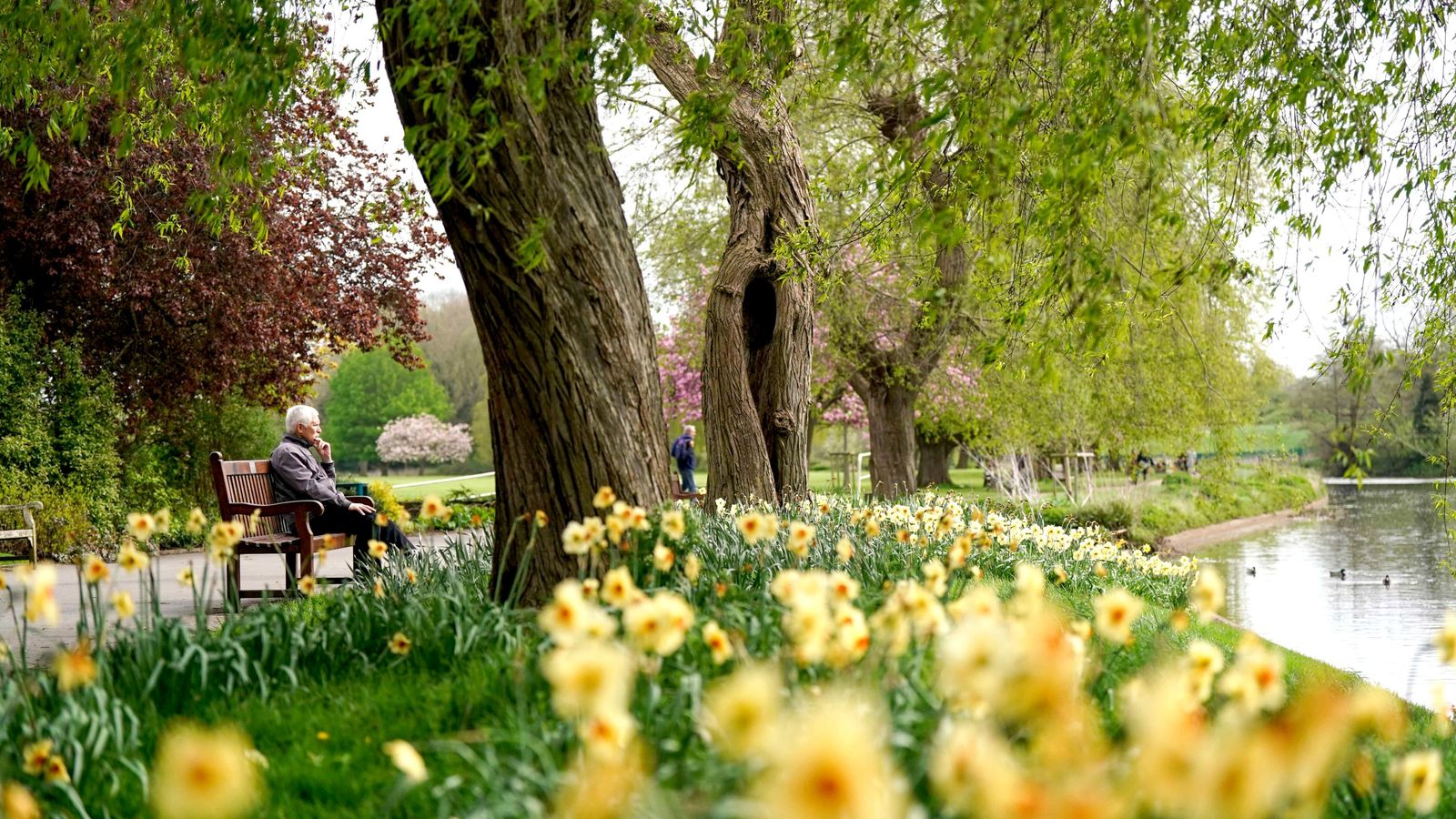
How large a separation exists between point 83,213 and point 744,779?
14.6m

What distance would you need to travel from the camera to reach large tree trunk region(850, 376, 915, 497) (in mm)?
19781

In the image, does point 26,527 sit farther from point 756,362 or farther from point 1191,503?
point 1191,503

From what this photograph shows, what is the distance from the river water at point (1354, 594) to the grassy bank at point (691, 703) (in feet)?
7.74

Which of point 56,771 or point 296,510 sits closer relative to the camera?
point 56,771

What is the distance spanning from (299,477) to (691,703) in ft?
19.9

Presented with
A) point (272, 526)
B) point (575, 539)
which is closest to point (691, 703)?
point (575, 539)

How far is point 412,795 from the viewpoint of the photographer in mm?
3166

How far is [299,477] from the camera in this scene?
28.6ft

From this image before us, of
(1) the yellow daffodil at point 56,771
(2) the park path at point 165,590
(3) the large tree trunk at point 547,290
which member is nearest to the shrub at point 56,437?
(2) the park path at point 165,590

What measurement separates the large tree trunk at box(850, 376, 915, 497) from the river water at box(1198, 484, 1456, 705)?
15.6ft

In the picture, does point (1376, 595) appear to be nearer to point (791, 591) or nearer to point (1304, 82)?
point (1304, 82)

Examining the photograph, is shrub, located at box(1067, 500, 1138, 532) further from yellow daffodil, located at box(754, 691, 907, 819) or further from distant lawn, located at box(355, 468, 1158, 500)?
yellow daffodil, located at box(754, 691, 907, 819)

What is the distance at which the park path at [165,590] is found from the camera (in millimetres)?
7409

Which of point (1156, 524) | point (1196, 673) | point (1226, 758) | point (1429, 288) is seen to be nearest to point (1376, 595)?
point (1156, 524)
